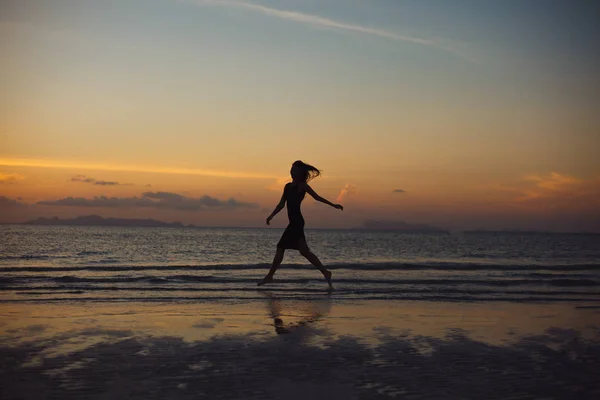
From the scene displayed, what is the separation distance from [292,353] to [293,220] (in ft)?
22.5

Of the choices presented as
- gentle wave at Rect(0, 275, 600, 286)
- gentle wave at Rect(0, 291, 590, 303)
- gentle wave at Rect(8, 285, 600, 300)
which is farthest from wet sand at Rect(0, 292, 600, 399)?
gentle wave at Rect(0, 275, 600, 286)

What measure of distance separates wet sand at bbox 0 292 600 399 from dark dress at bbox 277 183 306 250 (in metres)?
2.94

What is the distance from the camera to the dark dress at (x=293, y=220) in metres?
13.1

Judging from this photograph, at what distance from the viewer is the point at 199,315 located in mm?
9211

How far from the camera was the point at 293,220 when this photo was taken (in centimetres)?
1320

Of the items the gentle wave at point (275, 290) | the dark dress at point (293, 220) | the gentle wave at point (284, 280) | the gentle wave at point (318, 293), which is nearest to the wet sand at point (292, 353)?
the gentle wave at point (318, 293)

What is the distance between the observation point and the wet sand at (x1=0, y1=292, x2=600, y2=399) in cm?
504

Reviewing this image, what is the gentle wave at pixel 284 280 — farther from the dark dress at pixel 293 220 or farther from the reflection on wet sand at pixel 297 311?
the reflection on wet sand at pixel 297 311

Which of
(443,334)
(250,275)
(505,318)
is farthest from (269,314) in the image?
(250,275)

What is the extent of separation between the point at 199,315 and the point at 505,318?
452cm

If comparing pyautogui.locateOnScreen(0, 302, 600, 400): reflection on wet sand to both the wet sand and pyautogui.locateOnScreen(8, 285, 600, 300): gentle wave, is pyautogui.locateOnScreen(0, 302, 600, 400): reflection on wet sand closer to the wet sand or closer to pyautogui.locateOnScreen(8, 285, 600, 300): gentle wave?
the wet sand

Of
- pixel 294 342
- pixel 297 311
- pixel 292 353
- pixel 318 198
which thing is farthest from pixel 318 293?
pixel 292 353

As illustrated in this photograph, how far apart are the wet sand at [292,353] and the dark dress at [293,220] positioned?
2.94 m

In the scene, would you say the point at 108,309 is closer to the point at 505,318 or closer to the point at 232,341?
the point at 232,341
